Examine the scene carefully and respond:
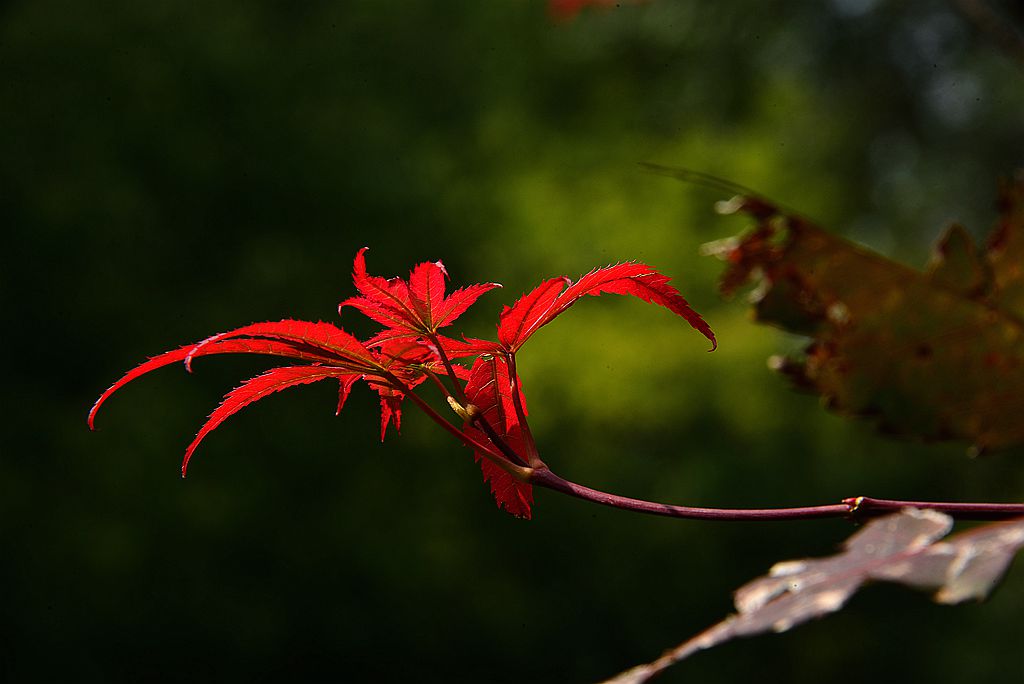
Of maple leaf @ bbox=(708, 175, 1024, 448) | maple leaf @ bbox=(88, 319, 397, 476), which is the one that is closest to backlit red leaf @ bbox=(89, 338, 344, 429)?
maple leaf @ bbox=(88, 319, 397, 476)

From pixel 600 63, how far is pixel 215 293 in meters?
2.10

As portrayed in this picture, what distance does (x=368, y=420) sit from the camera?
3229mm

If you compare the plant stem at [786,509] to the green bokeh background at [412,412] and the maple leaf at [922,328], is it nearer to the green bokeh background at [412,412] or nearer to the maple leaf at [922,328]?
the maple leaf at [922,328]

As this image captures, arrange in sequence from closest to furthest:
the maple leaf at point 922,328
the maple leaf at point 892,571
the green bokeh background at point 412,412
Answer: the maple leaf at point 892,571
the maple leaf at point 922,328
the green bokeh background at point 412,412

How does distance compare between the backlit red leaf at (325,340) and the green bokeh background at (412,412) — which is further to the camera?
the green bokeh background at (412,412)

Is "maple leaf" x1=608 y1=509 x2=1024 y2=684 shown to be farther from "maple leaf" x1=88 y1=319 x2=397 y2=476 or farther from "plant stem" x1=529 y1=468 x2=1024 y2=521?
"maple leaf" x1=88 y1=319 x2=397 y2=476

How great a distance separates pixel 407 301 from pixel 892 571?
0.16 meters

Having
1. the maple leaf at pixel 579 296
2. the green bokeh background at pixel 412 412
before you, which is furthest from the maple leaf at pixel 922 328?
the green bokeh background at pixel 412 412

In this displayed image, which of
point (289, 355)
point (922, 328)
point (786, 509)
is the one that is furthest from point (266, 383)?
point (922, 328)

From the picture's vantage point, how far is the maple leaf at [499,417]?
306 mm

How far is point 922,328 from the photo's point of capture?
472 mm

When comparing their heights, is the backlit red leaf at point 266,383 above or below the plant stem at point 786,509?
above

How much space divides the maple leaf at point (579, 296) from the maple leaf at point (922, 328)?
19cm

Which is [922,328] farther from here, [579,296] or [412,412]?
[412,412]
